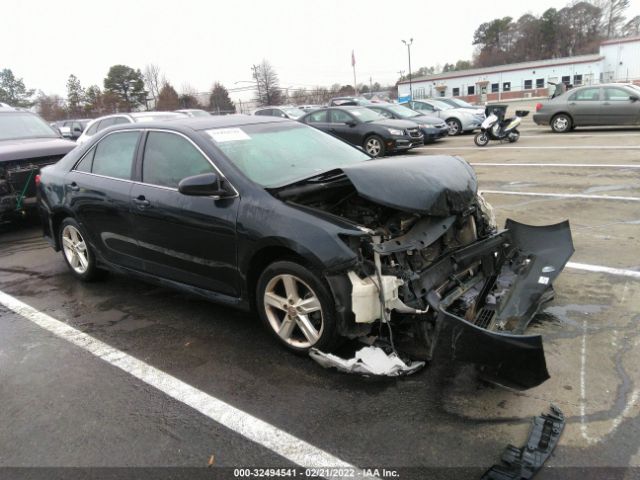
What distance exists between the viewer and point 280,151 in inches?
163

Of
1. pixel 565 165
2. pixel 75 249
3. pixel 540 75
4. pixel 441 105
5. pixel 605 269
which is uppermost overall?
pixel 540 75

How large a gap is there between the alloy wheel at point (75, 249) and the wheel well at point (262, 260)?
7.85 ft

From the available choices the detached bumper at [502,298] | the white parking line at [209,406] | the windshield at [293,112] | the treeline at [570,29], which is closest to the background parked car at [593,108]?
the windshield at [293,112]

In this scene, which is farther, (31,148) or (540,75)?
(540,75)

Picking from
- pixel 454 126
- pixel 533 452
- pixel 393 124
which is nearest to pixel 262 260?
pixel 533 452

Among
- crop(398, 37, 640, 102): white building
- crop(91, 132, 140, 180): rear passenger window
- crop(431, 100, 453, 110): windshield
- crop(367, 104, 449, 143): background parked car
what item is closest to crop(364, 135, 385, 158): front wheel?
crop(367, 104, 449, 143): background parked car

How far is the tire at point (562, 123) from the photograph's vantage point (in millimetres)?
15844

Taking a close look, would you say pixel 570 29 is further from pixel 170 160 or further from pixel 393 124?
pixel 170 160

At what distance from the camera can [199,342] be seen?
3.80 m

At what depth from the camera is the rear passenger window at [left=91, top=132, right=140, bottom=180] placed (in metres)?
4.44

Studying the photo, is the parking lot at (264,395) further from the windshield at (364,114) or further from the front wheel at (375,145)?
the windshield at (364,114)

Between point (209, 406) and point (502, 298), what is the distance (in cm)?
223

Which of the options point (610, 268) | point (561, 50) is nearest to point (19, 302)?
point (610, 268)

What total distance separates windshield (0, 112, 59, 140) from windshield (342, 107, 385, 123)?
825 centimetres
